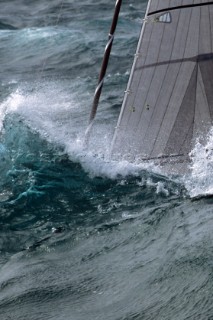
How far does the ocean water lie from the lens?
403 inches

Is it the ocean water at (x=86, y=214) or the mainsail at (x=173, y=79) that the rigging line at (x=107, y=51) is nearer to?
the mainsail at (x=173, y=79)

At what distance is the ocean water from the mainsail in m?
0.44

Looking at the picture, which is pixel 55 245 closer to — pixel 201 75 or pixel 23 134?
pixel 201 75

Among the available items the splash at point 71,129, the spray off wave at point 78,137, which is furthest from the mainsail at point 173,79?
the splash at point 71,129

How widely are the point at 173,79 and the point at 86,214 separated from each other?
356 cm

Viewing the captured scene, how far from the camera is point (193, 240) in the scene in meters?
11.4

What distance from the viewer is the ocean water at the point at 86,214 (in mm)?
10234

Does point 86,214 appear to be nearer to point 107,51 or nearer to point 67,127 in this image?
point 107,51

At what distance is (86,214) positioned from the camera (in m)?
14.1

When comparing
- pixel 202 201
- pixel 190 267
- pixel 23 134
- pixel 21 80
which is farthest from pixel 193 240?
pixel 21 80

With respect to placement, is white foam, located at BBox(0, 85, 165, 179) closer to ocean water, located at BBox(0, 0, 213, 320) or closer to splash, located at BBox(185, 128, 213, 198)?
ocean water, located at BBox(0, 0, 213, 320)

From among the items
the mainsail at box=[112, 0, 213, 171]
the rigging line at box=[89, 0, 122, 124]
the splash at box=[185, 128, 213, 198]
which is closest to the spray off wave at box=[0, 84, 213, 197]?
the splash at box=[185, 128, 213, 198]

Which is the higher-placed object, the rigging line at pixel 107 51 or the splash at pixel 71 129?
the rigging line at pixel 107 51

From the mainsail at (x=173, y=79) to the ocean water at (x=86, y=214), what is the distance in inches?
17.3
